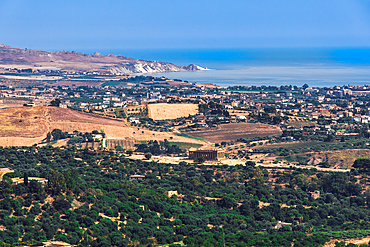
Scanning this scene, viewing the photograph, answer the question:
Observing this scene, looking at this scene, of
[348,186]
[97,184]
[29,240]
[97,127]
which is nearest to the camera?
[29,240]

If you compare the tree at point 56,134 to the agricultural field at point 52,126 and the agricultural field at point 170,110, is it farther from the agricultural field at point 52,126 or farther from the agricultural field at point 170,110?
the agricultural field at point 170,110

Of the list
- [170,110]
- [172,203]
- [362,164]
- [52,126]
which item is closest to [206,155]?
[362,164]

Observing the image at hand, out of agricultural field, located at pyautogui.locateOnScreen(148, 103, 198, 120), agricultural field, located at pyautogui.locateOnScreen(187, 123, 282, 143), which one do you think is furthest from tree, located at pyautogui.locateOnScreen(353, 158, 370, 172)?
agricultural field, located at pyautogui.locateOnScreen(148, 103, 198, 120)

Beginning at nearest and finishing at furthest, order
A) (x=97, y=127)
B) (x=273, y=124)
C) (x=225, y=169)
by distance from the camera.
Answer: (x=225, y=169), (x=97, y=127), (x=273, y=124)

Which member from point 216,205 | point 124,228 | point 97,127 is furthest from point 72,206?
point 97,127

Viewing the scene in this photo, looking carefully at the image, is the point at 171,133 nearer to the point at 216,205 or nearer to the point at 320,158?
the point at 320,158

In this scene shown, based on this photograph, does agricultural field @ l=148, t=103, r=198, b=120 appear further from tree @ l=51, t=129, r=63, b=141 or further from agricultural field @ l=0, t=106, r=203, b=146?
tree @ l=51, t=129, r=63, b=141

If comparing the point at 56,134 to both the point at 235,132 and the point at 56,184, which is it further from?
the point at 56,184
